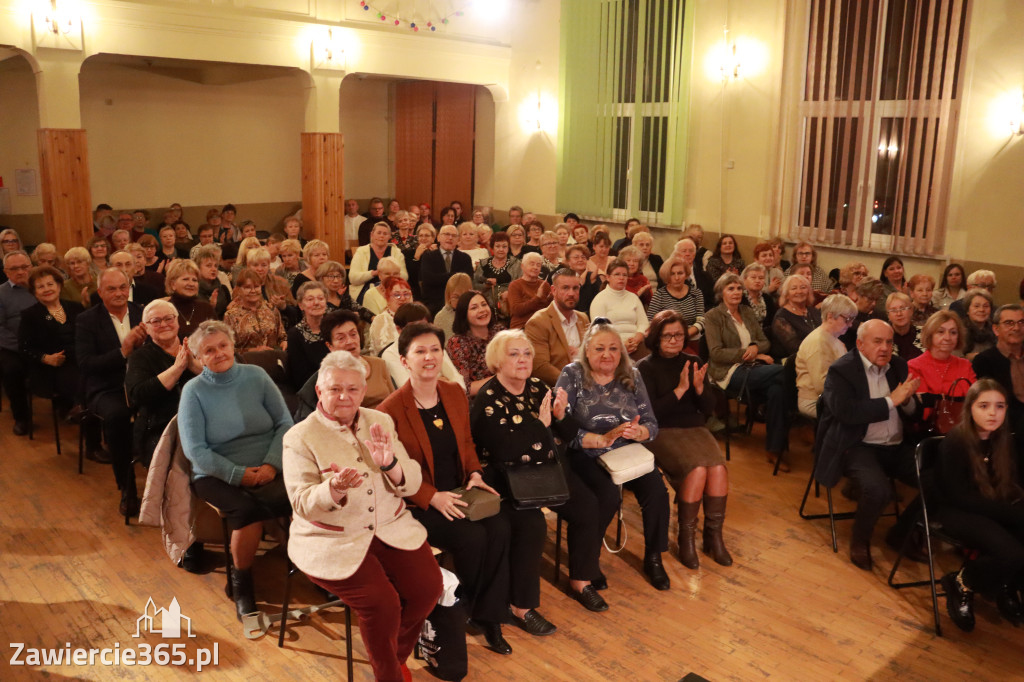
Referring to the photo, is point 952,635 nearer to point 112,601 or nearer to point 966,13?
point 112,601

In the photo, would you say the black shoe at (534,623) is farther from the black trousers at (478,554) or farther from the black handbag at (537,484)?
the black handbag at (537,484)

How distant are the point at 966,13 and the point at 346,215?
7.94 meters

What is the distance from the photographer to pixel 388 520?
319cm

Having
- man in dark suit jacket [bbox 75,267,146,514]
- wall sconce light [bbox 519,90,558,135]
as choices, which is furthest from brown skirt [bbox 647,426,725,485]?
wall sconce light [bbox 519,90,558,135]

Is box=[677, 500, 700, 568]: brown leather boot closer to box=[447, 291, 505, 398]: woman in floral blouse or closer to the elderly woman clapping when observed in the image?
box=[447, 291, 505, 398]: woman in floral blouse

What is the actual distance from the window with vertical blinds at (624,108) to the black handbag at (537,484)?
6883mm

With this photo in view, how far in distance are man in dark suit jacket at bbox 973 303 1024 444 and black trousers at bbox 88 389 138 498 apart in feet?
15.3

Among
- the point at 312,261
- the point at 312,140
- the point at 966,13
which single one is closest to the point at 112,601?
the point at 312,261

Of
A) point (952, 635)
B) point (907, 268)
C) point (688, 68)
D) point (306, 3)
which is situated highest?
point (306, 3)

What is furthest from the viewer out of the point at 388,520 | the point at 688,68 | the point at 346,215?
the point at 346,215

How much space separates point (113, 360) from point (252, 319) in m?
0.90

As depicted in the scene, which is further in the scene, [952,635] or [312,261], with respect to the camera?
[312,261]

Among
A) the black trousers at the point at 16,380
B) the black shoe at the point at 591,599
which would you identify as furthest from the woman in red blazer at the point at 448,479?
the black trousers at the point at 16,380

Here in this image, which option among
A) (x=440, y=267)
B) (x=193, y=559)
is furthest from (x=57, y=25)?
(x=193, y=559)
